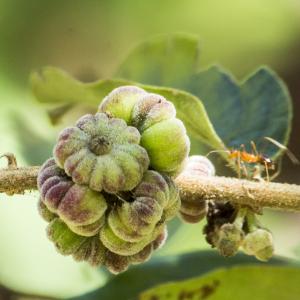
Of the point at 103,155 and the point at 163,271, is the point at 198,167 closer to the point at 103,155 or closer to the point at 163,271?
the point at 103,155

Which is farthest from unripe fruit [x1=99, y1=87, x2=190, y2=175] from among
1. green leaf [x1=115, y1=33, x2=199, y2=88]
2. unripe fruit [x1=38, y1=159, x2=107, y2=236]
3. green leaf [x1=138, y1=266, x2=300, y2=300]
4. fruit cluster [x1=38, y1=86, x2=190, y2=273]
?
green leaf [x1=115, y1=33, x2=199, y2=88]

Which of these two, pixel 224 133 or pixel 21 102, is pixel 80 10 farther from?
pixel 224 133

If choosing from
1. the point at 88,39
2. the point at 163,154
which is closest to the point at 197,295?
the point at 163,154

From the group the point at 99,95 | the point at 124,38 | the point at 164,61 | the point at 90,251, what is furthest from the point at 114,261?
the point at 124,38

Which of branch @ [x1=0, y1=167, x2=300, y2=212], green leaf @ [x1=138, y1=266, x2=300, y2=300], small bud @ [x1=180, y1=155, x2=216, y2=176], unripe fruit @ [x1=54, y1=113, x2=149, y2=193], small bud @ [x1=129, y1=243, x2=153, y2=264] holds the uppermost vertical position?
unripe fruit @ [x1=54, y1=113, x2=149, y2=193]

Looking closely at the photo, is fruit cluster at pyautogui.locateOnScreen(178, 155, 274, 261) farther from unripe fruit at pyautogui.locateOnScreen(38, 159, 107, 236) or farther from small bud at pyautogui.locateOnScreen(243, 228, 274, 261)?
unripe fruit at pyautogui.locateOnScreen(38, 159, 107, 236)

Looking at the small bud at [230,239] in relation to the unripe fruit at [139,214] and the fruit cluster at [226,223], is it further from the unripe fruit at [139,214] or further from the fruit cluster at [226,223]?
the unripe fruit at [139,214]
